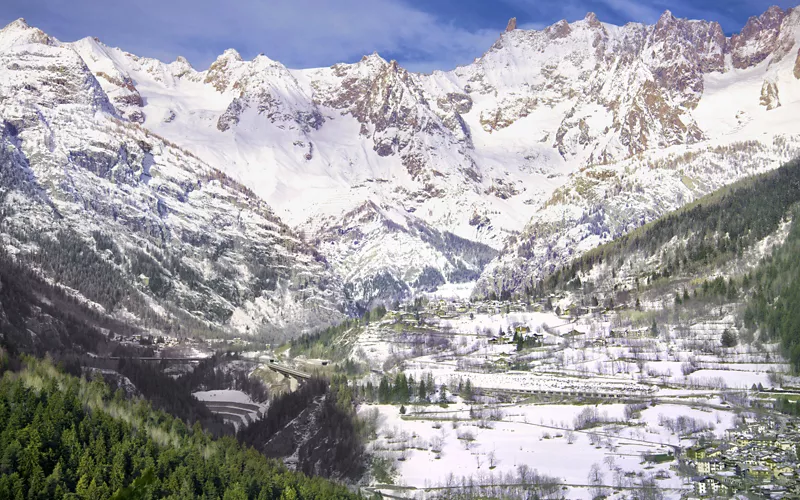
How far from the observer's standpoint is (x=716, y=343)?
17200 centimetres

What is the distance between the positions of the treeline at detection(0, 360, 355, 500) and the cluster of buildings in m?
40.2

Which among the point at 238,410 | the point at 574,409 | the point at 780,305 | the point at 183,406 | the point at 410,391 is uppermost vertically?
the point at 780,305

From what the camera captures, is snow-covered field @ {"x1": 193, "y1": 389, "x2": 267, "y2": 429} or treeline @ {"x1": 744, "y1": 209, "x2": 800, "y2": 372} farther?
Result: snow-covered field @ {"x1": 193, "y1": 389, "x2": 267, "y2": 429}

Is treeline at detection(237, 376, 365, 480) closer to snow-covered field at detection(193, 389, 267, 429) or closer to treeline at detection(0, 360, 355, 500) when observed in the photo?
snow-covered field at detection(193, 389, 267, 429)

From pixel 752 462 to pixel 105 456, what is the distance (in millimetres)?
70492

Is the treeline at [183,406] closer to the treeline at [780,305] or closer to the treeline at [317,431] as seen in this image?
the treeline at [317,431]

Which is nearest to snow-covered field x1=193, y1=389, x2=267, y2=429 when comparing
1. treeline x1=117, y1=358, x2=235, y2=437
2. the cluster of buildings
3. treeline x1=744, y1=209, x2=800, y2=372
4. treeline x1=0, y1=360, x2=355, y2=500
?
treeline x1=117, y1=358, x2=235, y2=437

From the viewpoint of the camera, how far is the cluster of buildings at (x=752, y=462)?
104750mm

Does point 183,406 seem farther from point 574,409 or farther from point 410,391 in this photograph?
point 574,409

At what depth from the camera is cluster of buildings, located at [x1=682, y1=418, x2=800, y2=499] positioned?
105m

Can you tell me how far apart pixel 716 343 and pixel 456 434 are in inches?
2262

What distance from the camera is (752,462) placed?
112 metres

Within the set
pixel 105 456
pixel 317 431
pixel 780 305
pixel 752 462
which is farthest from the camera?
pixel 780 305

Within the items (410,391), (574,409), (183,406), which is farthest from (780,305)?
(183,406)
